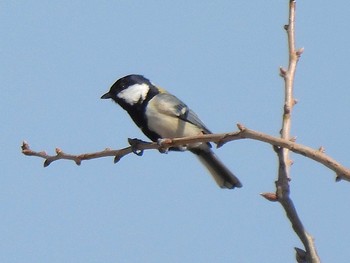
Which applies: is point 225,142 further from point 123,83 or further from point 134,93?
point 123,83

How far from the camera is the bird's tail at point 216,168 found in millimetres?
7055

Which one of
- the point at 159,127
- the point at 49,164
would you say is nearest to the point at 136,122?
the point at 159,127

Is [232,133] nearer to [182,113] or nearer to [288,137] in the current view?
[288,137]

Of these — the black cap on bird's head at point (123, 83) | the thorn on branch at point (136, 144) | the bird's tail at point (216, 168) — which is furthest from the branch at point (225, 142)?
the black cap on bird's head at point (123, 83)

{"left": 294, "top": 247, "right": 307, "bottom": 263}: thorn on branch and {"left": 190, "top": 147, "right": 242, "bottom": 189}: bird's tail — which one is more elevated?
{"left": 190, "top": 147, "right": 242, "bottom": 189}: bird's tail

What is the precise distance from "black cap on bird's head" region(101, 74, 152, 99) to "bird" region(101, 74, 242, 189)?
0.46 feet

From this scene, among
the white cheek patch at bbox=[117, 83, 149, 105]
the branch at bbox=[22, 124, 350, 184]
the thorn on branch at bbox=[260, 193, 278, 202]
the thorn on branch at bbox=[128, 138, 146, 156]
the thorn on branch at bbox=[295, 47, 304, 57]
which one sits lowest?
the thorn on branch at bbox=[260, 193, 278, 202]

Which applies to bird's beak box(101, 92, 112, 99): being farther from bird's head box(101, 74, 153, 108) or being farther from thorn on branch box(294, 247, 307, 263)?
thorn on branch box(294, 247, 307, 263)

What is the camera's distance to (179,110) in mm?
7109

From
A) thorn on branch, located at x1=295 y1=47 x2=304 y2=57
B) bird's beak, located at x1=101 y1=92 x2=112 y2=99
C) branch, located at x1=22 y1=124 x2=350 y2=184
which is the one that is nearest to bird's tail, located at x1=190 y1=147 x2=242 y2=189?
bird's beak, located at x1=101 y1=92 x2=112 y2=99

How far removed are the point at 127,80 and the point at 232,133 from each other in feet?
12.5

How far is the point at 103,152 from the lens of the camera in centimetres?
457

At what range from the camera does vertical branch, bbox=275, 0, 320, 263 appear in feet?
10.8

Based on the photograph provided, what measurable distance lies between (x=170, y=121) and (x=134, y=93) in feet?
1.95
